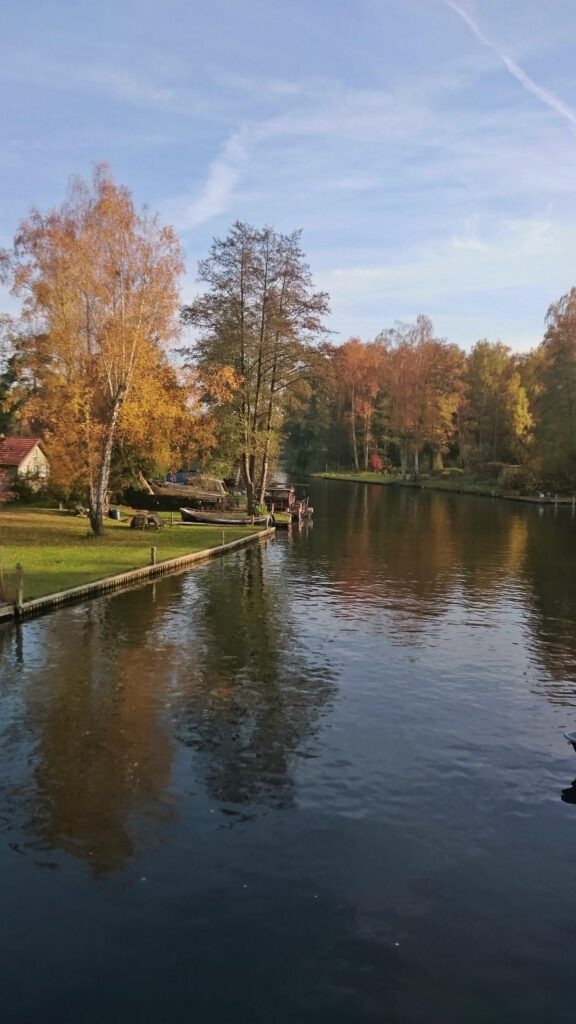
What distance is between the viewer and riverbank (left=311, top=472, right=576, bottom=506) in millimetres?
80750

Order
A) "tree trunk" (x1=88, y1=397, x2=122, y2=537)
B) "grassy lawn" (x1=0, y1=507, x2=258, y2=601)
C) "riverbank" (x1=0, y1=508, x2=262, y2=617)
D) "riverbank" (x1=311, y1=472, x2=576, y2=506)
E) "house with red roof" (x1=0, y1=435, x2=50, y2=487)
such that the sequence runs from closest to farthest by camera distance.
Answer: "riverbank" (x1=0, y1=508, x2=262, y2=617) → "grassy lawn" (x1=0, y1=507, x2=258, y2=601) → "tree trunk" (x1=88, y1=397, x2=122, y2=537) → "house with red roof" (x1=0, y1=435, x2=50, y2=487) → "riverbank" (x1=311, y1=472, x2=576, y2=506)

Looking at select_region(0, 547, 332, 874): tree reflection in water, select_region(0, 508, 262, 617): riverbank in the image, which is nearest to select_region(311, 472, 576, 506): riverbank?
select_region(0, 508, 262, 617): riverbank

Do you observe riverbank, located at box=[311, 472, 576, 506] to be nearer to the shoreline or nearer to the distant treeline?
the distant treeline

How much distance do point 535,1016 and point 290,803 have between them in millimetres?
4563

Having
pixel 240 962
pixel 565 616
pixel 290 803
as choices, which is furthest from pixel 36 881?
pixel 565 616

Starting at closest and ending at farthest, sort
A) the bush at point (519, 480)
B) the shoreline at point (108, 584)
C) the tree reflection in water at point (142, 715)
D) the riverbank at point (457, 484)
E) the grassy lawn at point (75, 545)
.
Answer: the tree reflection in water at point (142, 715) < the shoreline at point (108, 584) < the grassy lawn at point (75, 545) < the riverbank at point (457, 484) < the bush at point (519, 480)

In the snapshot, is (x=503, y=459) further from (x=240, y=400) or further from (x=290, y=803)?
(x=290, y=803)

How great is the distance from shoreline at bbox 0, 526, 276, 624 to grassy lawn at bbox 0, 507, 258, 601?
0.34 meters

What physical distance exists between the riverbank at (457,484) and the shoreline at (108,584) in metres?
51.4

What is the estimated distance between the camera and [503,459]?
101312mm

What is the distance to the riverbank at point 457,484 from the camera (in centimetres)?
8075

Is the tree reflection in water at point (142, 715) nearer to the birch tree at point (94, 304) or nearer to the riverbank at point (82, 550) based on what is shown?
the riverbank at point (82, 550)

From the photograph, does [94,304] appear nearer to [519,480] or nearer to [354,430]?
[519,480]

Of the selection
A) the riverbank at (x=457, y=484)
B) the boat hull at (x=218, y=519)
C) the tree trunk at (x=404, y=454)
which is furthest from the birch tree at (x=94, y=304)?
the tree trunk at (x=404, y=454)
